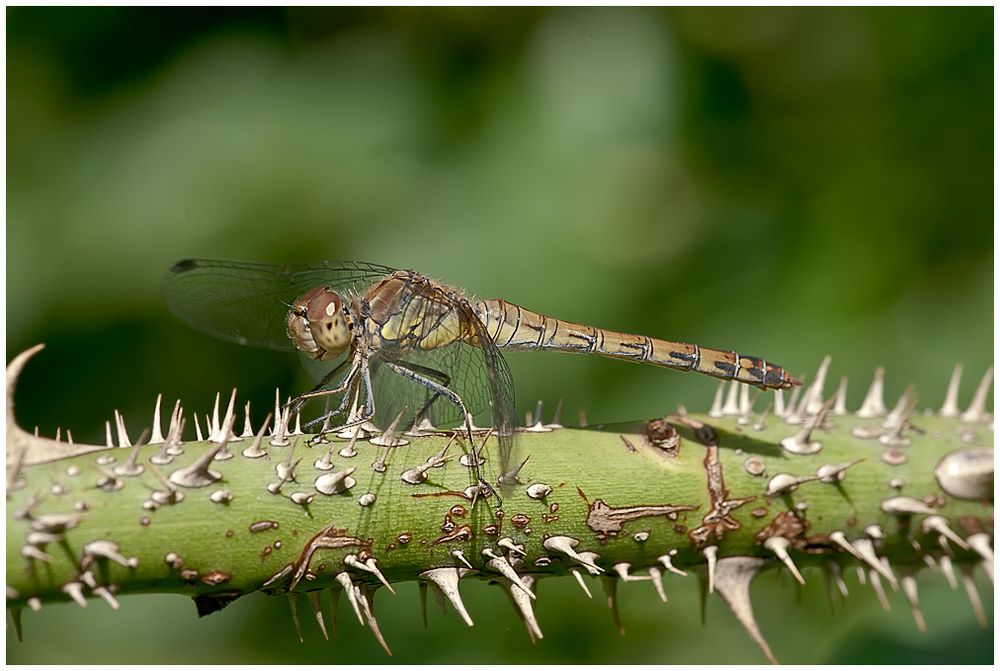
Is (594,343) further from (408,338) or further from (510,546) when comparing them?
(510,546)

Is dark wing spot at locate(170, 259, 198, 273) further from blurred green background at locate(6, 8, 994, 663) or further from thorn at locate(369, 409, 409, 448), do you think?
thorn at locate(369, 409, 409, 448)

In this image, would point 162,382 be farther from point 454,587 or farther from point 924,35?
point 924,35

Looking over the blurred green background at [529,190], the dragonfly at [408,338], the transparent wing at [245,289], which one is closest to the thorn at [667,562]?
the dragonfly at [408,338]

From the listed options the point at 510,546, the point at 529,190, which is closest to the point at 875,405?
the point at 510,546

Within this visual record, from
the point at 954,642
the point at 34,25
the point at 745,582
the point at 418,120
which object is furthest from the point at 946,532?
the point at 34,25

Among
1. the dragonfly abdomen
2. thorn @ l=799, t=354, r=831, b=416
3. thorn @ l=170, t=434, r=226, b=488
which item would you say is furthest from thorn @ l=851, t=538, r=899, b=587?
thorn @ l=170, t=434, r=226, b=488
